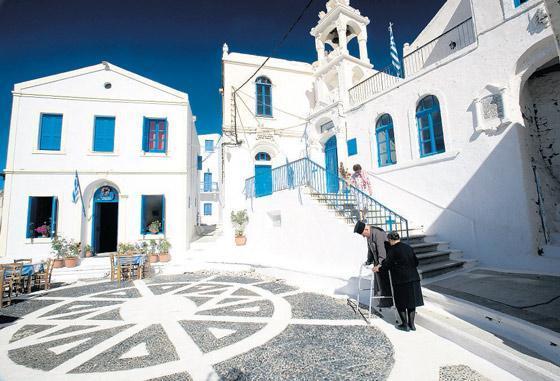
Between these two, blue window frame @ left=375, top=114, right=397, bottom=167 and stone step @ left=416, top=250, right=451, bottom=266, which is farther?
blue window frame @ left=375, top=114, right=397, bottom=167

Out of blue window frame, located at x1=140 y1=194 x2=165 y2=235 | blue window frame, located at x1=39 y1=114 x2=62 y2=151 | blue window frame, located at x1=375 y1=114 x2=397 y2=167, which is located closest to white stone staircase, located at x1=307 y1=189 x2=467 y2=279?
blue window frame, located at x1=375 y1=114 x2=397 y2=167

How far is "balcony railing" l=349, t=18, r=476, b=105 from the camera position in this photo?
8919 mm

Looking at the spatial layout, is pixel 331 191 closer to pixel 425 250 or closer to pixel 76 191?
pixel 425 250

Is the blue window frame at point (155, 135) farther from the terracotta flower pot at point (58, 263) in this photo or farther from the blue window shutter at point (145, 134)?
the terracotta flower pot at point (58, 263)

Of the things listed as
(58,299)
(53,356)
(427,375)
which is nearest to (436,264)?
(427,375)

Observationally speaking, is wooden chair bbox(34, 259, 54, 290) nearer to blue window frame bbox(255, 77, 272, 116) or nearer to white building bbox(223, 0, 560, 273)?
white building bbox(223, 0, 560, 273)

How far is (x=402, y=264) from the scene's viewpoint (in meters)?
3.76

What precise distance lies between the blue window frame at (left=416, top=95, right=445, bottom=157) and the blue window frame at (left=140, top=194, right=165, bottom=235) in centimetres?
998

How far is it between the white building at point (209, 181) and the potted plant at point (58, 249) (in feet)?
54.9

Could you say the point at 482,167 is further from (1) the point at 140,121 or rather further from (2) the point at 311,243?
(1) the point at 140,121

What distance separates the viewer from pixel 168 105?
11875 millimetres

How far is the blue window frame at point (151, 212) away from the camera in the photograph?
1085 cm

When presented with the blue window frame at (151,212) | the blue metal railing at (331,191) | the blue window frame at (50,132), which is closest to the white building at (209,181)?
the blue window frame at (151,212)

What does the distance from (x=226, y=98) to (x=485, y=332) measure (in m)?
12.8
